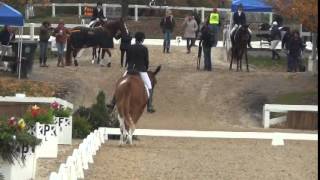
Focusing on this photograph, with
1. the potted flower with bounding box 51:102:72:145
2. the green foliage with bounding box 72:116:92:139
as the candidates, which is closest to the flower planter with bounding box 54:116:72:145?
the potted flower with bounding box 51:102:72:145

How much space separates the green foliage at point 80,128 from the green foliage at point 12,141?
337 inches

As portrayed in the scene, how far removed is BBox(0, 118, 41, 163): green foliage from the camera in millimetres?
13289

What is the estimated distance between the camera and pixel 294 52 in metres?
37.9

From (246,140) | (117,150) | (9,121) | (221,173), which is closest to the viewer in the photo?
(9,121)

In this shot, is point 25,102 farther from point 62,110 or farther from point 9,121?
point 9,121

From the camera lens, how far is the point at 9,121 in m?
13.9

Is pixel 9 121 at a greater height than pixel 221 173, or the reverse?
pixel 9 121

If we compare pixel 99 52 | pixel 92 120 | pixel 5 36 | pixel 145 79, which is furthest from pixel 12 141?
pixel 99 52

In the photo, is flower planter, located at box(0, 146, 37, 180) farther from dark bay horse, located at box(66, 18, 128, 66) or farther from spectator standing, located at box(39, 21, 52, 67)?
A: spectator standing, located at box(39, 21, 52, 67)

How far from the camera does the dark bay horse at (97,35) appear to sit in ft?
116

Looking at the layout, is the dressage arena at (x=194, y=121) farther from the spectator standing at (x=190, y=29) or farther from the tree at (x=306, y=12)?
the tree at (x=306, y=12)

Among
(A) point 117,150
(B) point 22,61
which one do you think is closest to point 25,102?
(A) point 117,150

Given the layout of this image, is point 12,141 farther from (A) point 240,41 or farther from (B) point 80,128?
(A) point 240,41

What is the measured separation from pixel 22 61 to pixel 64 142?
43.3 feet
